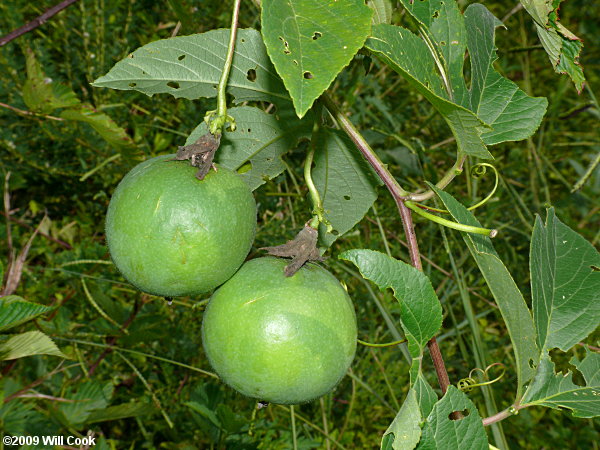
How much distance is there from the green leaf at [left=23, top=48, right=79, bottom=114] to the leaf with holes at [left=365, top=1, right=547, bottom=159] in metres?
1.24

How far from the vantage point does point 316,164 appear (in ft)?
4.85

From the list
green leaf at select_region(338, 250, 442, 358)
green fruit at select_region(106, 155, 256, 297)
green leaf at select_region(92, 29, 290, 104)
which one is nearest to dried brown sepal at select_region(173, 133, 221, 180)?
green fruit at select_region(106, 155, 256, 297)

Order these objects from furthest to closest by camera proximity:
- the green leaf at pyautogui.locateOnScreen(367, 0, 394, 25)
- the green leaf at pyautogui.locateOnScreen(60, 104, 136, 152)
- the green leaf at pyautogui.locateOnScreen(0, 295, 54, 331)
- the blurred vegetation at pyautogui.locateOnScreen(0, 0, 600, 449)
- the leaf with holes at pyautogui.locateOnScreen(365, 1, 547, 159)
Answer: the blurred vegetation at pyautogui.locateOnScreen(0, 0, 600, 449)
the green leaf at pyautogui.locateOnScreen(60, 104, 136, 152)
the green leaf at pyautogui.locateOnScreen(367, 0, 394, 25)
the green leaf at pyautogui.locateOnScreen(0, 295, 54, 331)
the leaf with holes at pyautogui.locateOnScreen(365, 1, 547, 159)

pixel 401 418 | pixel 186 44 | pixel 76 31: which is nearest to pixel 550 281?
pixel 401 418

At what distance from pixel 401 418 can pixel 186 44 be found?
2.71ft

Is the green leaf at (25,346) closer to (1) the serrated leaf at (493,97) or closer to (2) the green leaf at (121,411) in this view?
(2) the green leaf at (121,411)

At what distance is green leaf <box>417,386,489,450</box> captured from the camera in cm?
100

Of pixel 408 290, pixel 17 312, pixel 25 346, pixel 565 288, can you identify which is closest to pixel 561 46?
pixel 565 288

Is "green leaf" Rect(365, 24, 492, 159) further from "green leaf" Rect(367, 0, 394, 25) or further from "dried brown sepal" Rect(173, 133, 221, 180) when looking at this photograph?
"dried brown sepal" Rect(173, 133, 221, 180)

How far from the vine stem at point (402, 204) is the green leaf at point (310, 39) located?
0.29 meters

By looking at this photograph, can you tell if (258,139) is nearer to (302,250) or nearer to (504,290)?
(302,250)

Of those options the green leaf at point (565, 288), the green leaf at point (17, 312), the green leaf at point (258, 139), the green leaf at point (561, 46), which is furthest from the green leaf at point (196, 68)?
the green leaf at point (565, 288)

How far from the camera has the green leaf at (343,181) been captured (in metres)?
1.42

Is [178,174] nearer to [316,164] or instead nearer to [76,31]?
[316,164]
